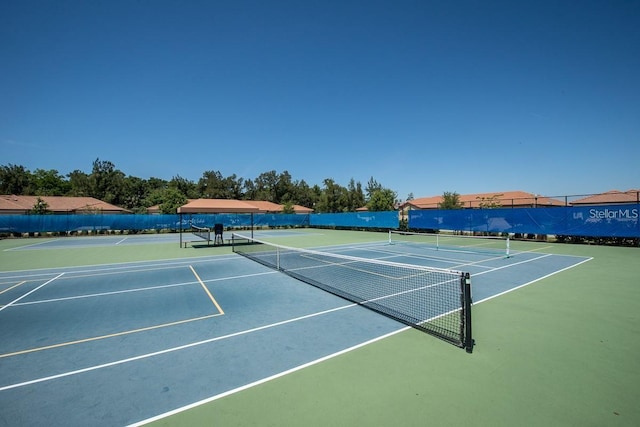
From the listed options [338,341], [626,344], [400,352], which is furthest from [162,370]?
[626,344]

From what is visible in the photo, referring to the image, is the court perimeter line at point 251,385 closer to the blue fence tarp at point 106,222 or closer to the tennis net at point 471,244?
the tennis net at point 471,244

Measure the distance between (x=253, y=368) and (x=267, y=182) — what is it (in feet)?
290

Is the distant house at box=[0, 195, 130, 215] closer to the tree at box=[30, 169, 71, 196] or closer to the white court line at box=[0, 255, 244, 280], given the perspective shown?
the tree at box=[30, 169, 71, 196]

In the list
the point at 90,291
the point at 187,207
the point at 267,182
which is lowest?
the point at 90,291

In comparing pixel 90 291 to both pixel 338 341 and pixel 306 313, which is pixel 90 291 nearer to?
pixel 306 313

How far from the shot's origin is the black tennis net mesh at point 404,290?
5.32 m

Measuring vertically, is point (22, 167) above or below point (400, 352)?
above

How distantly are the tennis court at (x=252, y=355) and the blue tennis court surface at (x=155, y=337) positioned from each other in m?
0.03

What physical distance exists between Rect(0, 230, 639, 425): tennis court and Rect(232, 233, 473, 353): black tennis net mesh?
0.43 meters

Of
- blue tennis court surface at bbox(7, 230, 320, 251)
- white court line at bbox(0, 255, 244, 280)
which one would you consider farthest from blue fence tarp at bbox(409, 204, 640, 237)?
white court line at bbox(0, 255, 244, 280)

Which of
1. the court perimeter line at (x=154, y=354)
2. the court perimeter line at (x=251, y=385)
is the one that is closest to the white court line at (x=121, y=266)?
the court perimeter line at (x=154, y=354)

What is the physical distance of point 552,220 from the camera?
74.7ft

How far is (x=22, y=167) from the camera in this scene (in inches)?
2906

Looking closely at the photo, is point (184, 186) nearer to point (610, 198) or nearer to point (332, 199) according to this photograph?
point (332, 199)
